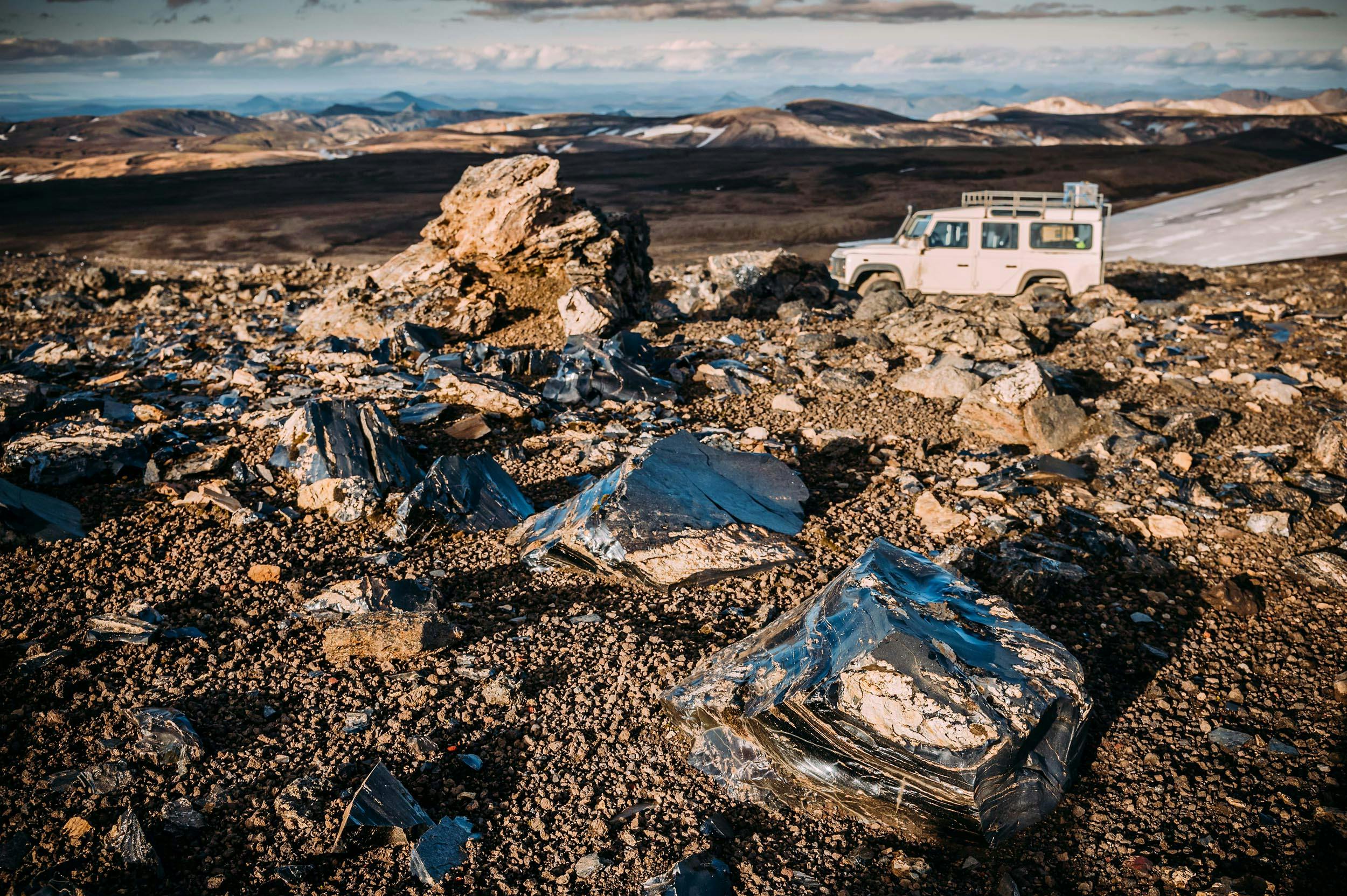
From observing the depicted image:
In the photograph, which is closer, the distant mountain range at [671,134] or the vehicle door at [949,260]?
the vehicle door at [949,260]

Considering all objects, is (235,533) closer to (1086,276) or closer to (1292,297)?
(1086,276)

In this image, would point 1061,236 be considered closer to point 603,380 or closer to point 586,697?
point 603,380

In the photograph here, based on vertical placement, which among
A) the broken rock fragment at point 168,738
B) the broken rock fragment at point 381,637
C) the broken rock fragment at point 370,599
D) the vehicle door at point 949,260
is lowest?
the broken rock fragment at point 168,738

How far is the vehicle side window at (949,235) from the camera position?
11.5m

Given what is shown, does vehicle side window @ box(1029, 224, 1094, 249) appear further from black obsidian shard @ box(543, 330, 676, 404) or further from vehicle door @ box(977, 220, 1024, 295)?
black obsidian shard @ box(543, 330, 676, 404)

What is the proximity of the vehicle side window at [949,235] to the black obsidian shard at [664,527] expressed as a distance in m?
7.70

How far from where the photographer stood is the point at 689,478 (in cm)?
512

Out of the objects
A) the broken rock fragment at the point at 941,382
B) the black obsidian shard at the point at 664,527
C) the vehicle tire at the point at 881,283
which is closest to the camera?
the black obsidian shard at the point at 664,527

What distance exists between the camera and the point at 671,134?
2904 inches

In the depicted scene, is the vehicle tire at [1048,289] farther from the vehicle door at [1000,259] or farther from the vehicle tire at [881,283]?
the vehicle tire at [881,283]

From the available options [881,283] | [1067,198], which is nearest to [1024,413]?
[881,283]

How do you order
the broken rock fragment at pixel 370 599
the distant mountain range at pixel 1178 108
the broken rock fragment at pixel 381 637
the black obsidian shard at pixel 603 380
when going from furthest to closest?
the distant mountain range at pixel 1178 108, the black obsidian shard at pixel 603 380, the broken rock fragment at pixel 370 599, the broken rock fragment at pixel 381 637

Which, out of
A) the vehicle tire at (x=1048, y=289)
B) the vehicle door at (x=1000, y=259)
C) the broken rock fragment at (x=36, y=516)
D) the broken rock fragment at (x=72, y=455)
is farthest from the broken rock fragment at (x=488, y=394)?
the vehicle tire at (x=1048, y=289)

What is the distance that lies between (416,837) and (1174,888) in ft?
9.46
